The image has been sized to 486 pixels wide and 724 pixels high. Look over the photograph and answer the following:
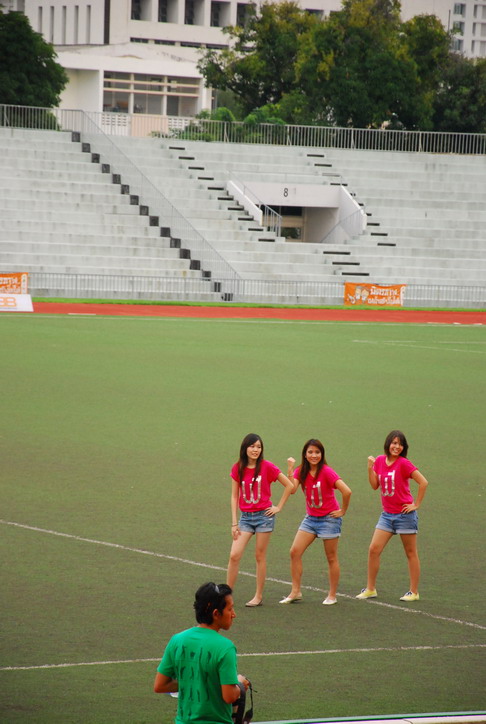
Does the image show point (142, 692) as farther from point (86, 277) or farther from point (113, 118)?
point (113, 118)

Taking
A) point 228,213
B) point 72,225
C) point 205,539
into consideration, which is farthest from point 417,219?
point 205,539

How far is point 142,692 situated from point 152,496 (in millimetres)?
5621

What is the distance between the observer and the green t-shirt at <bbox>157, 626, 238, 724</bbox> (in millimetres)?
5297

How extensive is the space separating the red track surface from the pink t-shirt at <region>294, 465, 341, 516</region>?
28.2 meters

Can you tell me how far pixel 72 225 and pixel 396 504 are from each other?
1540 inches

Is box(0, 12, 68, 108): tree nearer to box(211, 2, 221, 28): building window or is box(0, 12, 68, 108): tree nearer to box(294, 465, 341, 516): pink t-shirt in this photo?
box(211, 2, 221, 28): building window

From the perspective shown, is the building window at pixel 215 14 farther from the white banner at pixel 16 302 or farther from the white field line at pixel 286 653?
the white field line at pixel 286 653

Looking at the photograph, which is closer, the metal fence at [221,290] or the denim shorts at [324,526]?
the denim shorts at [324,526]

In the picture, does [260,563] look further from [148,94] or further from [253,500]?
[148,94]

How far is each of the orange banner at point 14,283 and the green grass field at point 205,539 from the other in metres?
14.9

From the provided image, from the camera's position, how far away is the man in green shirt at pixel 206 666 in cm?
530

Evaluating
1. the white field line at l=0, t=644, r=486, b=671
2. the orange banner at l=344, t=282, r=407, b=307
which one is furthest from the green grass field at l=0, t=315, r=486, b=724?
the orange banner at l=344, t=282, r=407, b=307

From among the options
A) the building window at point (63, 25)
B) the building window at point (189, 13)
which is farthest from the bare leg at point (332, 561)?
the building window at point (189, 13)

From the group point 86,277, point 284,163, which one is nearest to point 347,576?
point 86,277
